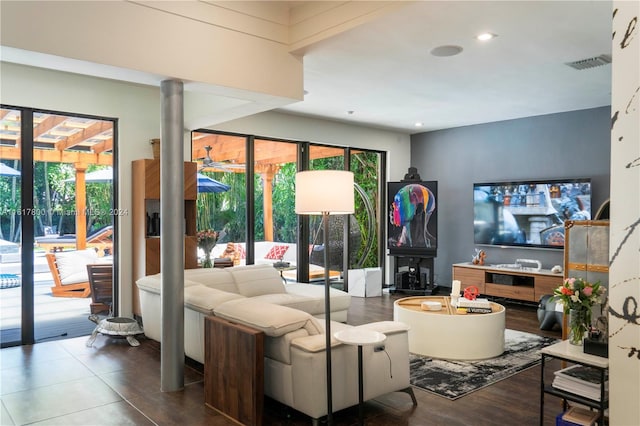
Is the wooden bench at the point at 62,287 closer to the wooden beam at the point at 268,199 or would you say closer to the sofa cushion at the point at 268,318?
the wooden beam at the point at 268,199

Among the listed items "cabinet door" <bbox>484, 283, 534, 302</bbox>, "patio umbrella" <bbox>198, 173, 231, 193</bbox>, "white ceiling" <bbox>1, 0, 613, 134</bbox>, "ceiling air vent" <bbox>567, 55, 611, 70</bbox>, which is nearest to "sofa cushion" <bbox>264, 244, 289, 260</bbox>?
"patio umbrella" <bbox>198, 173, 231, 193</bbox>

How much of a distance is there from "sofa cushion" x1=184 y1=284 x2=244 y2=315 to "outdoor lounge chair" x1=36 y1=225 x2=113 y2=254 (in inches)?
80.3

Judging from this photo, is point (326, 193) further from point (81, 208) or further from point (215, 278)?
point (81, 208)

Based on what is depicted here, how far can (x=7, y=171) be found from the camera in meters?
5.11

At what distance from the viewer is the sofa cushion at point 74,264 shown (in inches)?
216

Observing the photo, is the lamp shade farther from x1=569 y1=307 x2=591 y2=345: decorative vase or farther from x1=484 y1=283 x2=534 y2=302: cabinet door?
x1=484 y1=283 x2=534 y2=302: cabinet door

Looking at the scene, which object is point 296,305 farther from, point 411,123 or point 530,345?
point 411,123

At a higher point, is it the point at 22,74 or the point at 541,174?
the point at 22,74

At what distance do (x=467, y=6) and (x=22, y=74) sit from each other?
14.5 ft

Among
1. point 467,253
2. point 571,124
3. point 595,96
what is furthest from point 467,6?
point 467,253

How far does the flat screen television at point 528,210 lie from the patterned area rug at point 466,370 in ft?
8.87

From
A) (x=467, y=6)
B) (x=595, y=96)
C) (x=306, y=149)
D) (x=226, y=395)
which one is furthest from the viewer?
(x=306, y=149)

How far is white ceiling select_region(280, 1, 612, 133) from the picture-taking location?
3764 mm

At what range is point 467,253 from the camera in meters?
8.39
